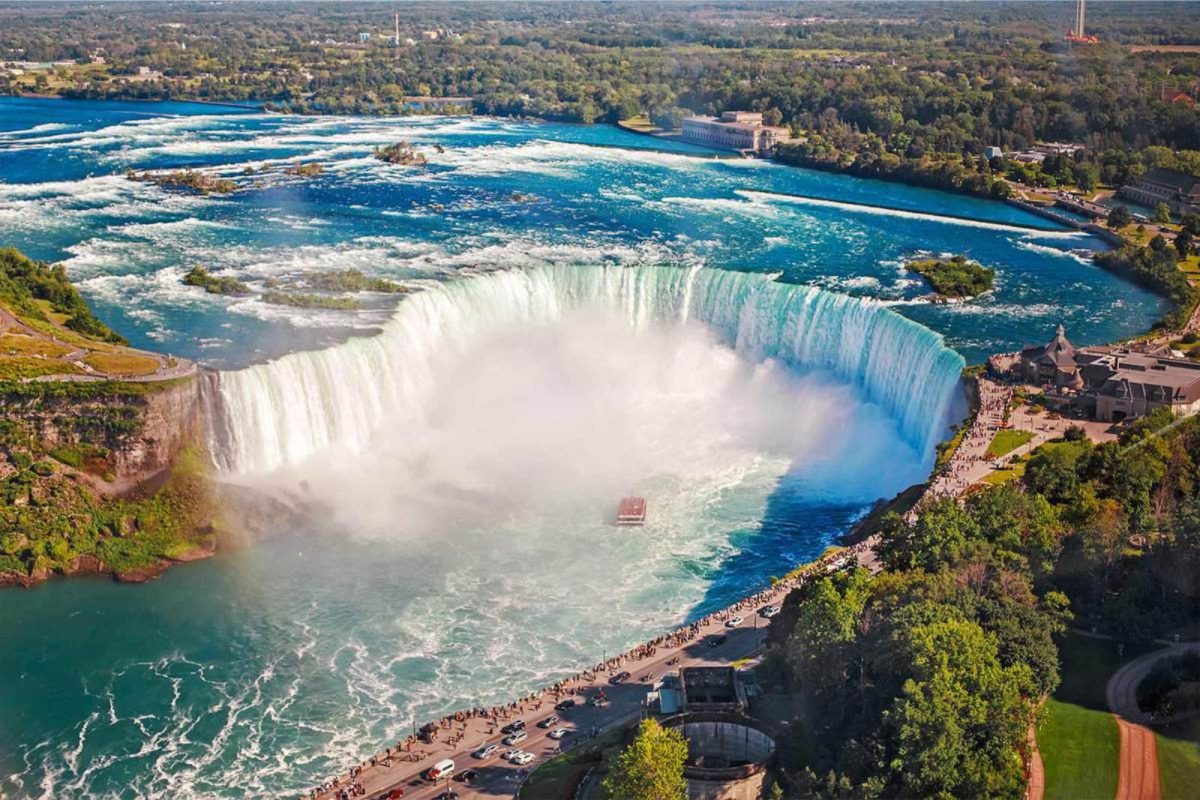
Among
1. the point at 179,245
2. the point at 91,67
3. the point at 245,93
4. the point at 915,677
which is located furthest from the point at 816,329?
the point at 91,67

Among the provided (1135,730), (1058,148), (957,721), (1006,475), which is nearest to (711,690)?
(957,721)

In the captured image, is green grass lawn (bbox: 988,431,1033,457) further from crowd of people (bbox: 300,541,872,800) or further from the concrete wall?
the concrete wall

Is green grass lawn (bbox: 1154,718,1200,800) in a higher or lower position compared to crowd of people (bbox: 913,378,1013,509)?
A: lower

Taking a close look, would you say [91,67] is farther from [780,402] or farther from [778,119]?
[780,402]

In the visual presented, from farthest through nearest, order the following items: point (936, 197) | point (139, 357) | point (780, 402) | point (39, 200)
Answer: point (936, 197), point (39, 200), point (780, 402), point (139, 357)

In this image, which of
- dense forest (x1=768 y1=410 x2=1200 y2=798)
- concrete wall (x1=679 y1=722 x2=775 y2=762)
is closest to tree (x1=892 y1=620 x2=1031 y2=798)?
dense forest (x1=768 y1=410 x2=1200 y2=798)

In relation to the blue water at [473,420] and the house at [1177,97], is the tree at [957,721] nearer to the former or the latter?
the blue water at [473,420]
